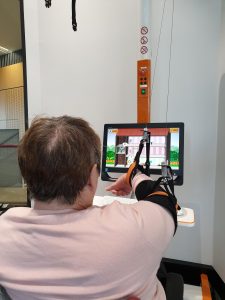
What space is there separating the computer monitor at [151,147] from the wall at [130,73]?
0.46m

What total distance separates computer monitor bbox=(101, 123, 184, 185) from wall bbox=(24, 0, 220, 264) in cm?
46

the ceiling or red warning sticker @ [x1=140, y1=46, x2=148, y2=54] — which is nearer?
red warning sticker @ [x1=140, y1=46, x2=148, y2=54]

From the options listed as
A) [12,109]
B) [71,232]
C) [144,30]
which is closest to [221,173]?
[144,30]

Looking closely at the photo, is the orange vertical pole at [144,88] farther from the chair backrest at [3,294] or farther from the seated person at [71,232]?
the chair backrest at [3,294]

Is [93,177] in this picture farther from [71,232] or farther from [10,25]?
[10,25]

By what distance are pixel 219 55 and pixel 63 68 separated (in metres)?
1.21

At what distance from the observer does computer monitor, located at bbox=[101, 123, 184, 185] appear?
1.34 metres

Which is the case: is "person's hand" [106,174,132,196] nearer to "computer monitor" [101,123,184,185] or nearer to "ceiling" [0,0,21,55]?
"computer monitor" [101,123,184,185]

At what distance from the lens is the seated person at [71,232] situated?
50cm

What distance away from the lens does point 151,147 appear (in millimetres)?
1379

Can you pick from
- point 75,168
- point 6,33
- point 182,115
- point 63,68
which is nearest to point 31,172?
point 75,168

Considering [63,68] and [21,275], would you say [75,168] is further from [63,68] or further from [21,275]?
[63,68]

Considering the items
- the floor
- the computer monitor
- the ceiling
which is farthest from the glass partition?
the floor

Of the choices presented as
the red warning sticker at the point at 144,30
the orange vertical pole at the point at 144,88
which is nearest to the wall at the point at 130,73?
the red warning sticker at the point at 144,30
